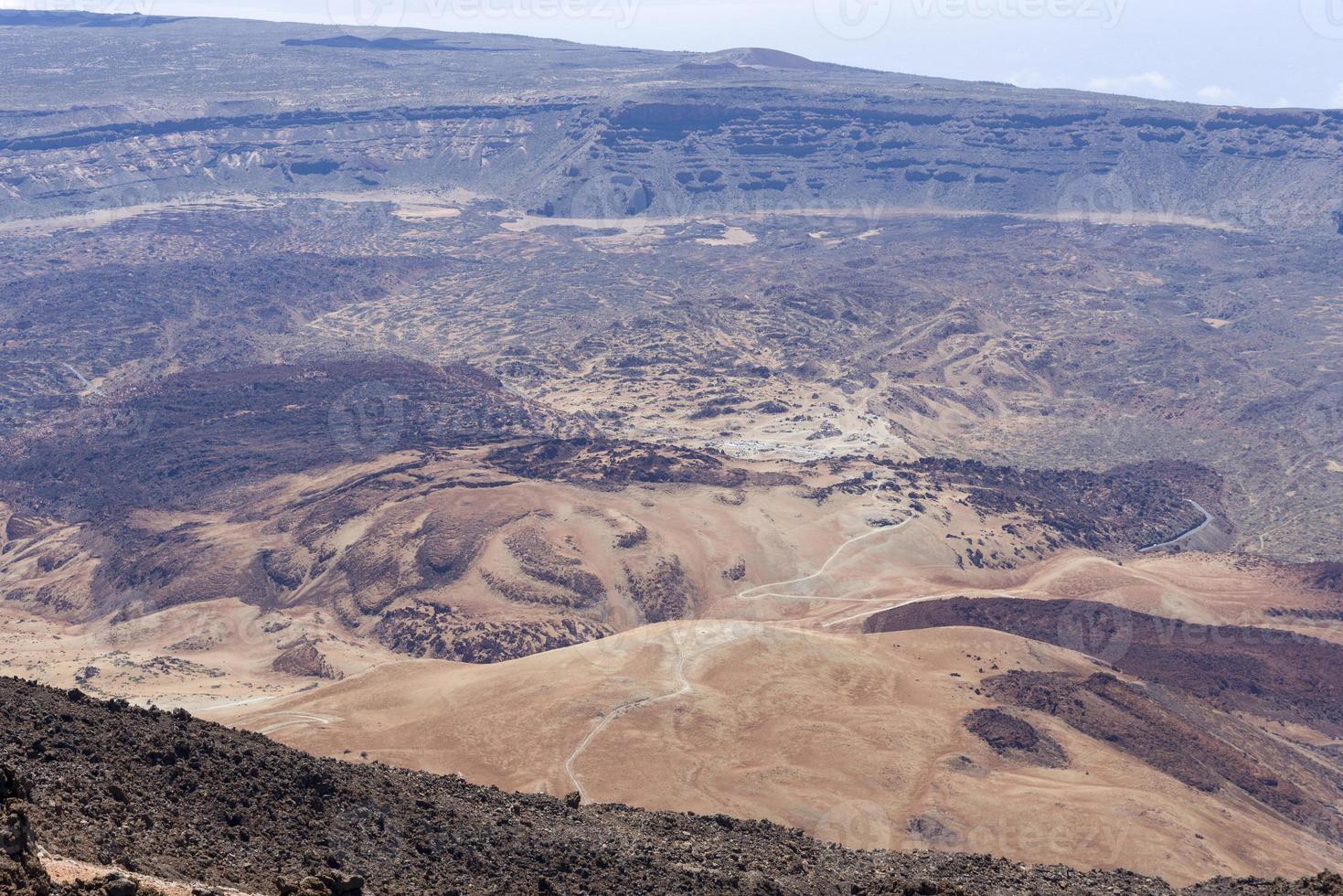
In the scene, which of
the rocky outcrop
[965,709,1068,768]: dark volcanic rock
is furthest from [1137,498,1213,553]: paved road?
the rocky outcrop

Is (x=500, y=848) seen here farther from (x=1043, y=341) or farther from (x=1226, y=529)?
(x=1043, y=341)

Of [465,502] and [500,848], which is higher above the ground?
[500,848]

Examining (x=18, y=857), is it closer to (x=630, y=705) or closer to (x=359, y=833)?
(x=359, y=833)

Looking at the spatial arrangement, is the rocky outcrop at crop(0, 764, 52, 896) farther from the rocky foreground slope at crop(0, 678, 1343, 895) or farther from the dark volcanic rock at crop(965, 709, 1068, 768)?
the dark volcanic rock at crop(965, 709, 1068, 768)

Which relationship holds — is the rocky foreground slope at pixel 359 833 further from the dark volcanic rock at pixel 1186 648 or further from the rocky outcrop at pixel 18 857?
the dark volcanic rock at pixel 1186 648

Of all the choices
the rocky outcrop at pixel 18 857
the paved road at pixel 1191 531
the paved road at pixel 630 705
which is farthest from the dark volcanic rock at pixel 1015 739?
the paved road at pixel 1191 531

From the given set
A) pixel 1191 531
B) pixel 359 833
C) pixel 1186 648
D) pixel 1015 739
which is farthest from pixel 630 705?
pixel 1191 531

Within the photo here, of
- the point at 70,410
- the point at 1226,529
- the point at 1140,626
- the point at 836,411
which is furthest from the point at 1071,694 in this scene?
the point at 70,410

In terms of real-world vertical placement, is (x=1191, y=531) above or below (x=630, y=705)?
below
